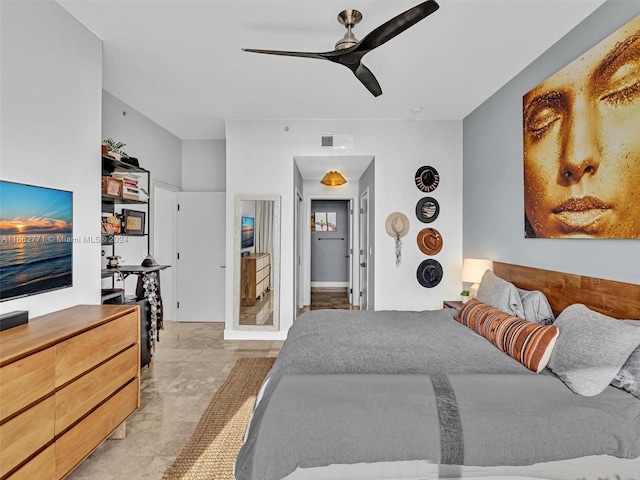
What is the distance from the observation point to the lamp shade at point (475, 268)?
3.44 m

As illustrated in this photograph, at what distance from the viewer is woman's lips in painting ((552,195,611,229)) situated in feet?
6.83

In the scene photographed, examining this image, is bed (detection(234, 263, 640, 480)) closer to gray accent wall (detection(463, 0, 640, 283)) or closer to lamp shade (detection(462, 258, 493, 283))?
gray accent wall (detection(463, 0, 640, 283))

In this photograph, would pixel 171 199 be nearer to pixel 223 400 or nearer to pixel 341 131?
pixel 341 131

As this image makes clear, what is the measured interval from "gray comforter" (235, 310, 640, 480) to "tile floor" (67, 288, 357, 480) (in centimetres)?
105

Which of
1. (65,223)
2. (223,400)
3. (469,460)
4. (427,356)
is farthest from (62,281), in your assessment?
(469,460)

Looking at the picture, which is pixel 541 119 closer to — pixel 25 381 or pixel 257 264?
pixel 257 264

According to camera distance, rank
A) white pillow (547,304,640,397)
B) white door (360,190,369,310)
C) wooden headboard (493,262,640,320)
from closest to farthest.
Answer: white pillow (547,304,640,397)
wooden headboard (493,262,640,320)
white door (360,190,369,310)

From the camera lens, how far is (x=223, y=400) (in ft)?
9.00

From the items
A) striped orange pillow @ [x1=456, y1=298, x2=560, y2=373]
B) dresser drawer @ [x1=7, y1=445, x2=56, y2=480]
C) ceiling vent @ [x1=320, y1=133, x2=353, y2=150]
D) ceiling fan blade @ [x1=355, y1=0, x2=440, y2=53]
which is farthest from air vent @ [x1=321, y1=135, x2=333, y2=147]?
dresser drawer @ [x1=7, y1=445, x2=56, y2=480]

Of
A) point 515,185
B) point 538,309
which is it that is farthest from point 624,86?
point 538,309

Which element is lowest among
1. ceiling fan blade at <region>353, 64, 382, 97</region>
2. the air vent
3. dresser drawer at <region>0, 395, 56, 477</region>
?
dresser drawer at <region>0, 395, 56, 477</region>

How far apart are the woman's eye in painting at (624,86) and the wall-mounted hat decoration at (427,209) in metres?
2.26

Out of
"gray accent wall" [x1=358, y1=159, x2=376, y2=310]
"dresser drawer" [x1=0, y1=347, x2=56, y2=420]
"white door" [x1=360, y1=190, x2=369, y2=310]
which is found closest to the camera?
"dresser drawer" [x1=0, y1=347, x2=56, y2=420]

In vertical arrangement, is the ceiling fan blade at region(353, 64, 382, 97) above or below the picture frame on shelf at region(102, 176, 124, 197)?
above
